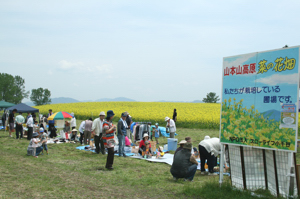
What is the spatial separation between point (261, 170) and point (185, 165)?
6.92ft

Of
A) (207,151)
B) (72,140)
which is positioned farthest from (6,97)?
(207,151)

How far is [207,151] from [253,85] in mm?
3208

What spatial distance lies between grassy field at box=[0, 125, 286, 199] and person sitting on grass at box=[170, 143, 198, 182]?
0.81 ft

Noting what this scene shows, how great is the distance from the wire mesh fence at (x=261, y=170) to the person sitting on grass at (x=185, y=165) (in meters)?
1.30

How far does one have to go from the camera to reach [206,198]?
21.2 feet

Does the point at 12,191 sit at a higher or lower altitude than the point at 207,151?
lower

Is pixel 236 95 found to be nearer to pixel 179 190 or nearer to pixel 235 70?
pixel 235 70

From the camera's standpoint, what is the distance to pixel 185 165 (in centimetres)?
809

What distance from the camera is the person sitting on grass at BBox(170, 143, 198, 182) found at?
8.07 m

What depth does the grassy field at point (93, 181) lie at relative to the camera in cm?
664

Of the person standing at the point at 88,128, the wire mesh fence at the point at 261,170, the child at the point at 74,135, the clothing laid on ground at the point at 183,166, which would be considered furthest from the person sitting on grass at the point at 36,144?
the wire mesh fence at the point at 261,170

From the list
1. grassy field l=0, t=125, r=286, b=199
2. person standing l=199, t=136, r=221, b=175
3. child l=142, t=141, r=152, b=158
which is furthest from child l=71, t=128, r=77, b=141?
person standing l=199, t=136, r=221, b=175

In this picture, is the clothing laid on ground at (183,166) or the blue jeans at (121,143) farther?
the blue jeans at (121,143)

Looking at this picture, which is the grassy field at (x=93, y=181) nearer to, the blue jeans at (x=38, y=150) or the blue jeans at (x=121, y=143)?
the blue jeans at (x=38, y=150)
